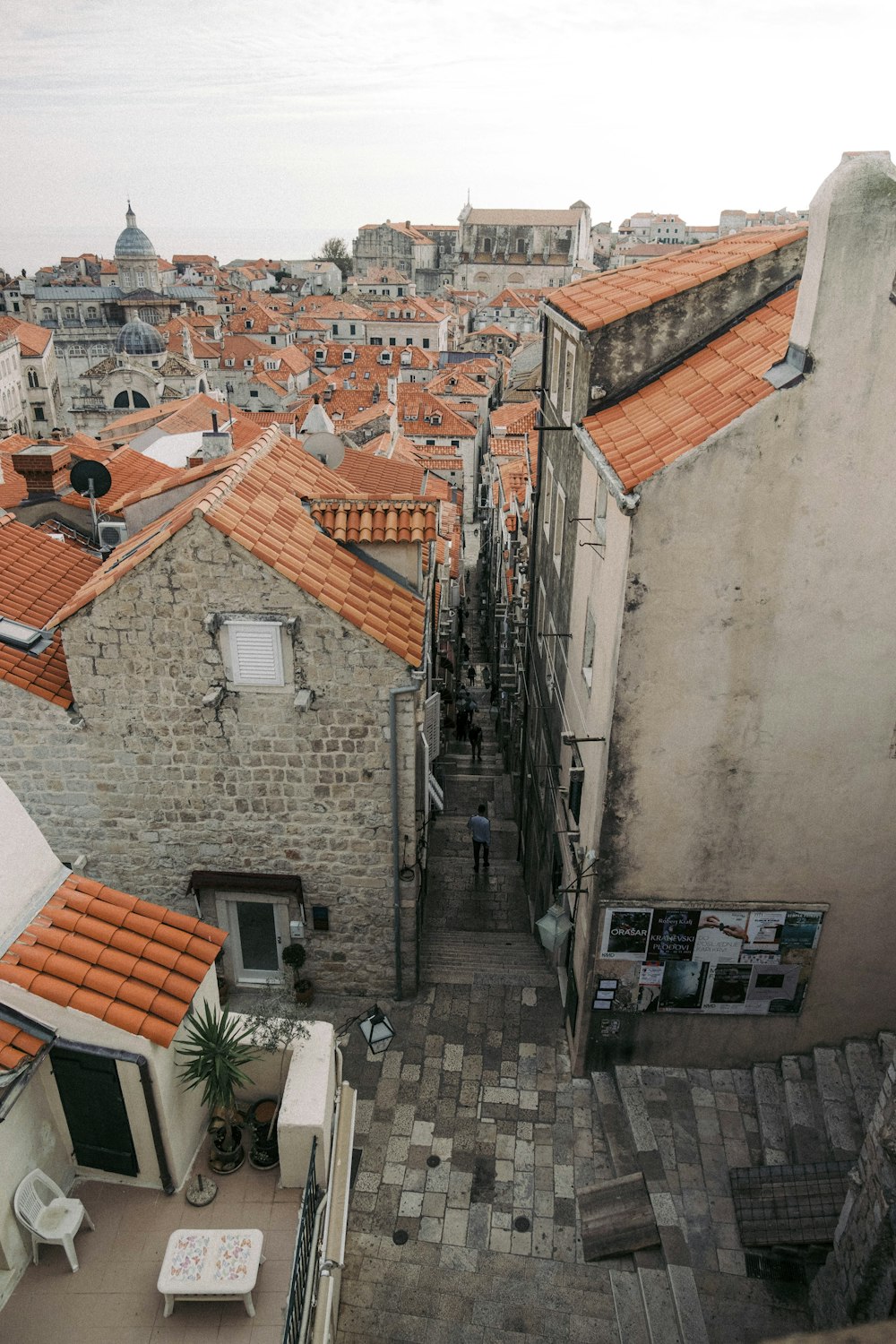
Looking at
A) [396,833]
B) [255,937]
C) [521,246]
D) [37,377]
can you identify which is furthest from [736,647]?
[521,246]

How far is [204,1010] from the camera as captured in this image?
821cm

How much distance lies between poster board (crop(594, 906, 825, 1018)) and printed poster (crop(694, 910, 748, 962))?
12 mm

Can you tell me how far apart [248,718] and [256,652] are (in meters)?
1.06

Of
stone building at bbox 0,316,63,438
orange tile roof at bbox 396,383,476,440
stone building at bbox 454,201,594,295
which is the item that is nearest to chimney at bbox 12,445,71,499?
orange tile roof at bbox 396,383,476,440

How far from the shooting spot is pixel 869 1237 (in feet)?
28.7

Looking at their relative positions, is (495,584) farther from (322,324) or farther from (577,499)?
(322,324)

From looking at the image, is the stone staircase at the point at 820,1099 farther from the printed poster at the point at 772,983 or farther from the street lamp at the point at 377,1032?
the street lamp at the point at 377,1032

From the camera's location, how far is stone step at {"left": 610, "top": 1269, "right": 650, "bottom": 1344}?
376 inches

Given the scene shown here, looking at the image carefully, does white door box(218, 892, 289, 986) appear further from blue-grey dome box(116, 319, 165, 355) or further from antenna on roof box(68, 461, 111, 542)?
blue-grey dome box(116, 319, 165, 355)

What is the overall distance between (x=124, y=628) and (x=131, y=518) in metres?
4.14

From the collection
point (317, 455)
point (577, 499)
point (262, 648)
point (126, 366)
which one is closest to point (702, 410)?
point (577, 499)

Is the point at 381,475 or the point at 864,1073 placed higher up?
the point at 381,475

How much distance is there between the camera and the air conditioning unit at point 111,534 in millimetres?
15797

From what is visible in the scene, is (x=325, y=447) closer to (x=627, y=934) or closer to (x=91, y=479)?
(x=91, y=479)
